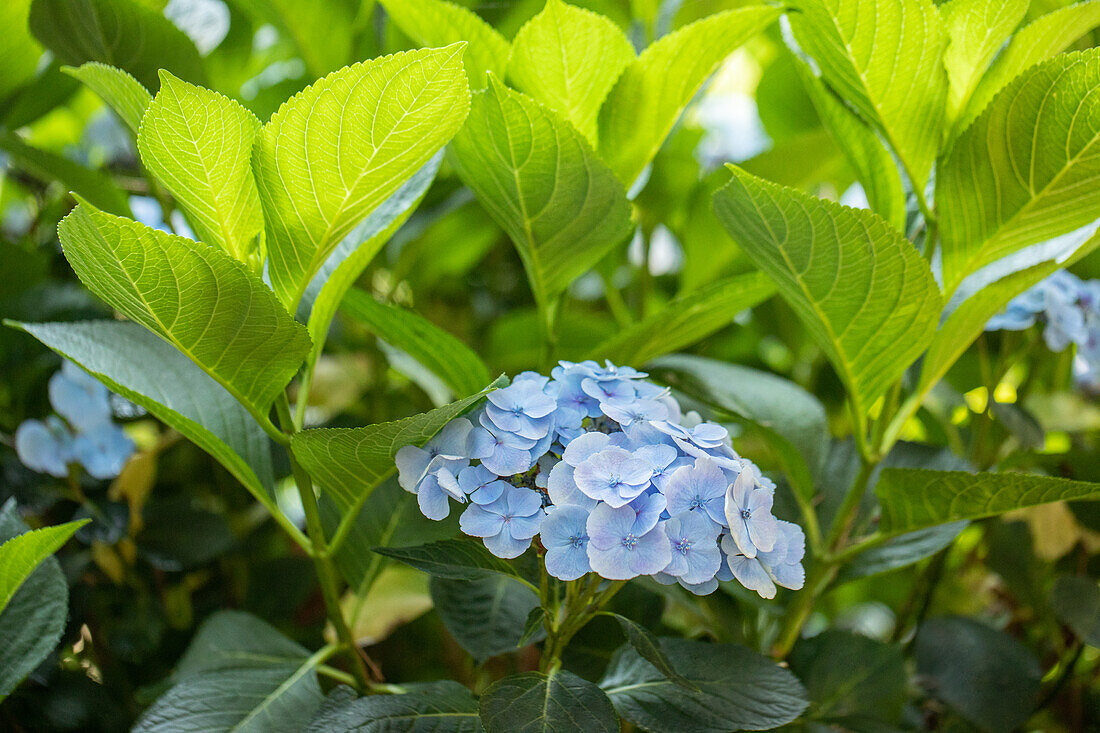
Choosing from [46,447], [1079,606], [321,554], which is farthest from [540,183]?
[1079,606]

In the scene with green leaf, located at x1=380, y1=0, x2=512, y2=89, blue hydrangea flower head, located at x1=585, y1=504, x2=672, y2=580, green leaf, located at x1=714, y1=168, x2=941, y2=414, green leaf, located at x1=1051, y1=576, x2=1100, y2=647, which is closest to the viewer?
blue hydrangea flower head, located at x1=585, y1=504, x2=672, y2=580

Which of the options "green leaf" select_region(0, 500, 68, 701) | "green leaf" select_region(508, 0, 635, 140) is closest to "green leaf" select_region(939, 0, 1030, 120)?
"green leaf" select_region(508, 0, 635, 140)

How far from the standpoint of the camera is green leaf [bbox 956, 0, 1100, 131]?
0.64 meters

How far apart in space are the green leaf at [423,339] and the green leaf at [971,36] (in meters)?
0.47

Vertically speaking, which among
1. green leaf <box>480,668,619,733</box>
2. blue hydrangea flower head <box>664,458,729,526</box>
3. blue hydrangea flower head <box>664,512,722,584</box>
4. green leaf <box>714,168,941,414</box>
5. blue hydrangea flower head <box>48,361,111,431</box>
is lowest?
green leaf <box>480,668,619,733</box>

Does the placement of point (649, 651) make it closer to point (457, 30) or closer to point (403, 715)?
point (403, 715)

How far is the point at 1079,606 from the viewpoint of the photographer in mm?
822

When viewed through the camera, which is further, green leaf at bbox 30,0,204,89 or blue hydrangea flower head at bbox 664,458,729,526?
green leaf at bbox 30,0,204,89

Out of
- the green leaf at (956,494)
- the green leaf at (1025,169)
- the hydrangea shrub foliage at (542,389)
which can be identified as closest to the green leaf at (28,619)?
the hydrangea shrub foliage at (542,389)

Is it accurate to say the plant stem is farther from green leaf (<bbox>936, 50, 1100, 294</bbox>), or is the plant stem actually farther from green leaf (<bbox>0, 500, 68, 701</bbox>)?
green leaf (<bbox>936, 50, 1100, 294</bbox>)

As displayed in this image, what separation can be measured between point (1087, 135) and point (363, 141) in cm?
51

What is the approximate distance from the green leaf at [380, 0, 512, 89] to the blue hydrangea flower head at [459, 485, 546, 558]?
1.28 ft

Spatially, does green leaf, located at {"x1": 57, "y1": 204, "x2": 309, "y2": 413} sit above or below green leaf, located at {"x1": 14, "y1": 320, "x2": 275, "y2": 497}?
above

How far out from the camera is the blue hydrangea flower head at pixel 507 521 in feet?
1.64
